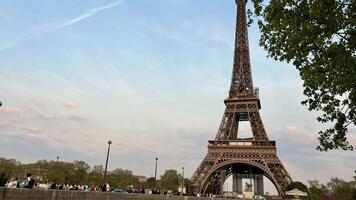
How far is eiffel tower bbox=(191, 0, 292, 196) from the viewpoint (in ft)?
204

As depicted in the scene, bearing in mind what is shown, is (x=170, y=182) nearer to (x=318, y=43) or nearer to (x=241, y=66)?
(x=241, y=66)

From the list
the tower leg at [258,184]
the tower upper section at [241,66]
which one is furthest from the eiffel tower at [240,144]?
the tower leg at [258,184]

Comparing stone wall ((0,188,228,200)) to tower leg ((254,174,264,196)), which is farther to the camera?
tower leg ((254,174,264,196))

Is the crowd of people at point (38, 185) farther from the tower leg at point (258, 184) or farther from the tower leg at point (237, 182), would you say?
the tower leg at point (237, 182)

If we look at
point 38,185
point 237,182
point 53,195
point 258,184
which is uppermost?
point 237,182

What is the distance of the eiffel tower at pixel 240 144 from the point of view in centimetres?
6212

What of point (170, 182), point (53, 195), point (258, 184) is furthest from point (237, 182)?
point (53, 195)

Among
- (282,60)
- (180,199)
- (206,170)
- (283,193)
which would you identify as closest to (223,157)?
(206,170)

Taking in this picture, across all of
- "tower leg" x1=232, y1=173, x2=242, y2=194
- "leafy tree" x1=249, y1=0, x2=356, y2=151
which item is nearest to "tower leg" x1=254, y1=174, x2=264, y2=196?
"tower leg" x1=232, y1=173, x2=242, y2=194

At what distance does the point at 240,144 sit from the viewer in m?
66.2

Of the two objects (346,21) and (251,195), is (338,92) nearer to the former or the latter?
(346,21)

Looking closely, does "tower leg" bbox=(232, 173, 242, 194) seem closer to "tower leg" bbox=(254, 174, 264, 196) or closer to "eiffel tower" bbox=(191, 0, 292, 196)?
"tower leg" bbox=(254, 174, 264, 196)

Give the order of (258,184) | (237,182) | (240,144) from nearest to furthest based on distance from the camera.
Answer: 1. (240,144)
2. (258,184)
3. (237,182)

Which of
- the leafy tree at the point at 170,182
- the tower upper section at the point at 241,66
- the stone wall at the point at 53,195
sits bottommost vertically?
the stone wall at the point at 53,195
